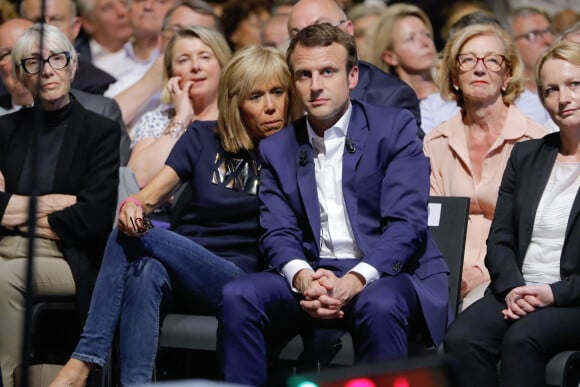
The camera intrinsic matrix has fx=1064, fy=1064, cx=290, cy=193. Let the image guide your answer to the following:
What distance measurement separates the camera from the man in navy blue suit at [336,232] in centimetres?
337

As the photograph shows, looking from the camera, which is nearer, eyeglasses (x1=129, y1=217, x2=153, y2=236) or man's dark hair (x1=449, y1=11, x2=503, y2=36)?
eyeglasses (x1=129, y1=217, x2=153, y2=236)

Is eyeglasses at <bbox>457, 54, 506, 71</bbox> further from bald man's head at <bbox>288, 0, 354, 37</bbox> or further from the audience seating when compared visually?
the audience seating

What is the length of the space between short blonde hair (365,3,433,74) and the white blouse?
1.97 m

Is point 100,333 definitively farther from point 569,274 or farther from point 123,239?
point 569,274

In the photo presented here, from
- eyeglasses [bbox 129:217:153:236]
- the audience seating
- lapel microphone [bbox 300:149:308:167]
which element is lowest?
the audience seating

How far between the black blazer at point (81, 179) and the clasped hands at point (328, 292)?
40.2 inches

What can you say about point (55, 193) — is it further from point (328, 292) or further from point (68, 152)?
point (328, 292)

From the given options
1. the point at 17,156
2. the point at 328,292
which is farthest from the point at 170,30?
the point at 328,292

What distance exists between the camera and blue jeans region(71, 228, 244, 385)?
363cm

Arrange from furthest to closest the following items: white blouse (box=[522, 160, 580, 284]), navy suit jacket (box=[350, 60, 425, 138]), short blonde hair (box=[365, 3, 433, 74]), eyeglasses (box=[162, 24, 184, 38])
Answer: eyeglasses (box=[162, 24, 184, 38]), short blonde hair (box=[365, 3, 433, 74]), navy suit jacket (box=[350, 60, 425, 138]), white blouse (box=[522, 160, 580, 284])

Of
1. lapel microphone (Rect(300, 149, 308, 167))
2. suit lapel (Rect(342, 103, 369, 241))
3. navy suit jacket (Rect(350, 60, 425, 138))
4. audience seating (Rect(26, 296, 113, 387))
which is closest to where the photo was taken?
suit lapel (Rect(342, 103, 369, 241))

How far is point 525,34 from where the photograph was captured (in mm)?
5691

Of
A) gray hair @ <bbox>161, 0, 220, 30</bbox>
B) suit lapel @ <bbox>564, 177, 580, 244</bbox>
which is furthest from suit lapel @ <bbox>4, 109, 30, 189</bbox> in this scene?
suit lapel @ <bbox>564, 177, 580, 244</bbox>

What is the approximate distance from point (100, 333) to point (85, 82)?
6.99 feet
